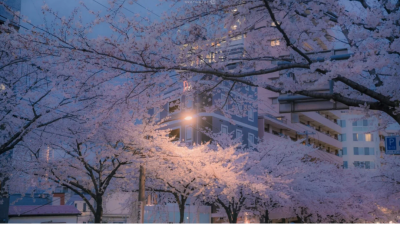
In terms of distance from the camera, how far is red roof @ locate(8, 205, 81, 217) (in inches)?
873

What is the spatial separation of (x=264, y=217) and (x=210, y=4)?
18376 millimetres

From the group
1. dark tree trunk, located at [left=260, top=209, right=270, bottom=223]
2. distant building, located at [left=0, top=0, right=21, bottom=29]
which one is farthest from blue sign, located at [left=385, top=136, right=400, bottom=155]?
distant building, located at [left=0, top=0, right=21, bottom=29]

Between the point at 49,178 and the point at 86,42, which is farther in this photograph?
the point at 49,178

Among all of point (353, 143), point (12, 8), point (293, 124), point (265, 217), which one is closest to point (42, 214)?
point (12, 8)

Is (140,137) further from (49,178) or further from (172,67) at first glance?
(172,67)

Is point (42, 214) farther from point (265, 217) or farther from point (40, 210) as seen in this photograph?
point (265, 217)

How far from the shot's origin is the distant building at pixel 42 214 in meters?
22.4

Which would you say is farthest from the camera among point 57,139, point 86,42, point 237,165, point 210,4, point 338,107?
point 237,165

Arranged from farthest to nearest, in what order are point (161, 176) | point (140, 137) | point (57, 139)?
point (161, 176) → point (140, 137) → point (57, 139)

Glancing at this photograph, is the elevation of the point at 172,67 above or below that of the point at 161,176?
above

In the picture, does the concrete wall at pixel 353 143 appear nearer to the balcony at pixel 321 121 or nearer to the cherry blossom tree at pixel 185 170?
the balcony at pixel 321 121

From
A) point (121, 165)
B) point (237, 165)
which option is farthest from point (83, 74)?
point (237, 165)

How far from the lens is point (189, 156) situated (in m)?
16.2

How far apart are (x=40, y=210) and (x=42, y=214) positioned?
30cm
